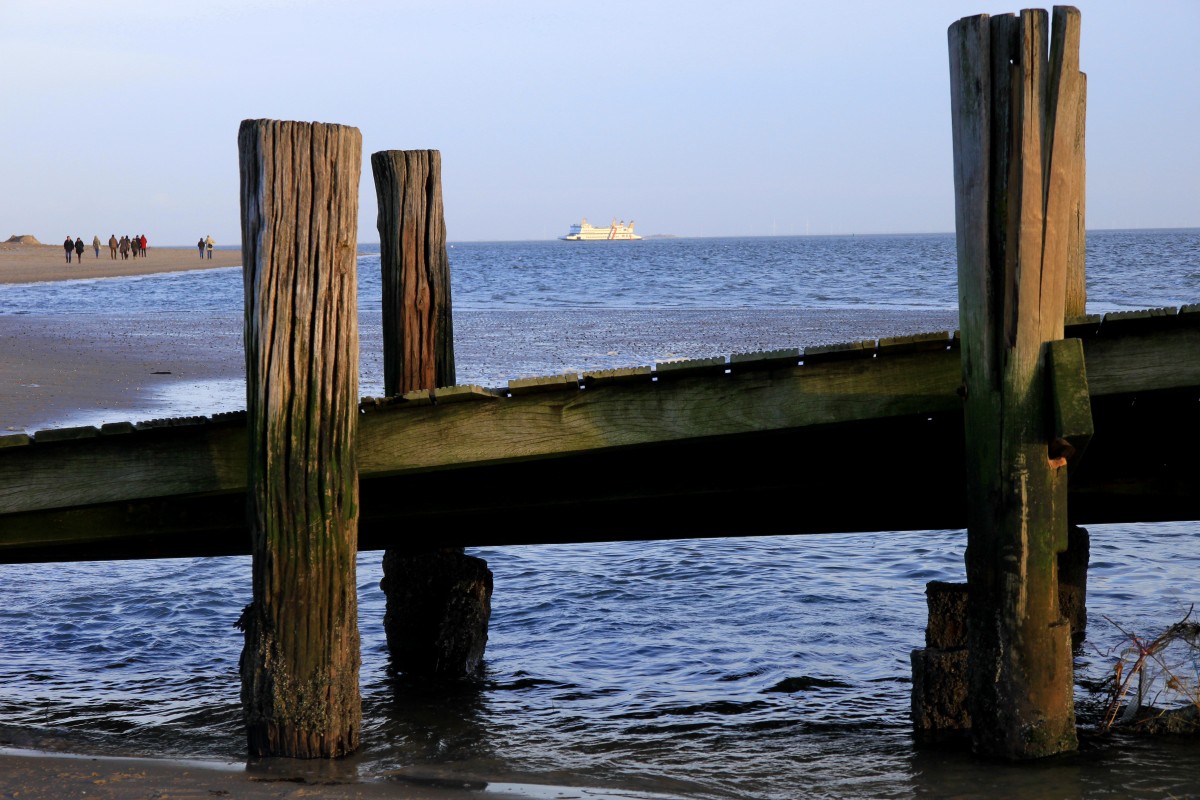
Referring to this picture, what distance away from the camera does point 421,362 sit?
5215 millimetres

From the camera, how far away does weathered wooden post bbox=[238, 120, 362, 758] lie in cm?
373

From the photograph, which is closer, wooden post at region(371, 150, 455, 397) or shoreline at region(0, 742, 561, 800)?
shoreline at region(0, 742, 561, 800)

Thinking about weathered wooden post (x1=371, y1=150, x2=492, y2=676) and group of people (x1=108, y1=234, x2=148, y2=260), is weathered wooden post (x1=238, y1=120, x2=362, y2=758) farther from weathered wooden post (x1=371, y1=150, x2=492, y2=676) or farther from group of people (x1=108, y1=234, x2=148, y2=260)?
group of people (x1=108, y1=234, x2=148, y2=260)

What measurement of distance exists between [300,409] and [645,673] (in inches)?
97.8

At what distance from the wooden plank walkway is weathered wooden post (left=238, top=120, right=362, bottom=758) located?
310mm

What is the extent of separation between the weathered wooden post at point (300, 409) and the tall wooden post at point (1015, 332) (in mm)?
2033

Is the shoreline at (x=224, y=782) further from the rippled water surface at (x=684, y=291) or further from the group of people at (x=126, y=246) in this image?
the group of people at (x=126, y=246)

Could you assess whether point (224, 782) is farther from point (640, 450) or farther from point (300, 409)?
point (640, 450)

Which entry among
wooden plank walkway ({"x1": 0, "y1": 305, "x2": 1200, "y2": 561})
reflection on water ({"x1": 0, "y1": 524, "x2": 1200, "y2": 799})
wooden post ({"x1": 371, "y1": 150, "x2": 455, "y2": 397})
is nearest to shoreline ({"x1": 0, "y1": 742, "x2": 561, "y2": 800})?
reflection on water ({"x1": 0, "y1": 524, "x2": 1200, "y2": 799})

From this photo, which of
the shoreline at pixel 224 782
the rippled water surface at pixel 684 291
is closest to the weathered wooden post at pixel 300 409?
the shoreline at pixel 224 782

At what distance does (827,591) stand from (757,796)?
10.3 ft

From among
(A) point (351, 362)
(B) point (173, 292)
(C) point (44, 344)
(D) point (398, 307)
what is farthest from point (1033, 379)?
(B) point (173, 292)

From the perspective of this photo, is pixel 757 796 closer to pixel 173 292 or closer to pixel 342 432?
pixel 342 432

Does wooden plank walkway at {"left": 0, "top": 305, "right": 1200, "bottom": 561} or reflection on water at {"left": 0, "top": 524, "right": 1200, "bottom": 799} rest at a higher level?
wooden plank walkway at {"left": 0, "top": 305, "right": 1200, "bottom": 561}
